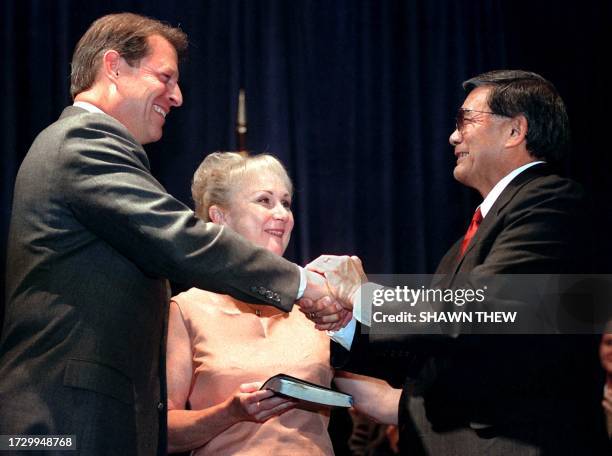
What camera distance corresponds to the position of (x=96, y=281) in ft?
5.90

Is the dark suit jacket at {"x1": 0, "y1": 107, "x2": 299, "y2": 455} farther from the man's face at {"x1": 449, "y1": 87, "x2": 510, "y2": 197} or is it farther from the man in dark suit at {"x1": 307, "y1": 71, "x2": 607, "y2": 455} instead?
the man's face at {"x1": 449, "y1": 87, "x2": 510, "y2": 197}

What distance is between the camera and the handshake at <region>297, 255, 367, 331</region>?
2.25 meters

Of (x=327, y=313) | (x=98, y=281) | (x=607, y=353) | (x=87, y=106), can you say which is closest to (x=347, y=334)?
(x=327, y=313)

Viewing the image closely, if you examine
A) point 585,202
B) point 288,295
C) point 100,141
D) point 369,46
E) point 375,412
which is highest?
point 369,46

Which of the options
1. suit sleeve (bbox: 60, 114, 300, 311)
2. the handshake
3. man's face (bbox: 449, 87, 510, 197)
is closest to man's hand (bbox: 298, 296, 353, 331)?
the handshake

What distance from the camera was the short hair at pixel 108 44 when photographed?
216 cm

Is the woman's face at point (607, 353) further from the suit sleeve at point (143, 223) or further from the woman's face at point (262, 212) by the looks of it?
the suit sleeve at point (143, 223)

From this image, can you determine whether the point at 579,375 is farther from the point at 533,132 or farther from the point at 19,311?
the point at 19,311

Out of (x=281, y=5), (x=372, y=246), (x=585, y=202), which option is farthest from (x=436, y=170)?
(x=585, y=202)

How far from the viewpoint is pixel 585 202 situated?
210 centimetres

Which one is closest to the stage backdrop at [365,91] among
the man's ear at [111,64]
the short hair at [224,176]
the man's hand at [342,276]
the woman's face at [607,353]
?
the short hair at [224,176]

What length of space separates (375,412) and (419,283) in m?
0.98

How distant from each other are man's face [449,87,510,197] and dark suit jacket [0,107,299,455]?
2.77ft

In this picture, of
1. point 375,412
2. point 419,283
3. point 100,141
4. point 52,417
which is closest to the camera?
point 52,417
